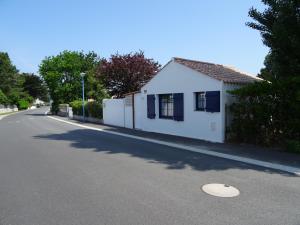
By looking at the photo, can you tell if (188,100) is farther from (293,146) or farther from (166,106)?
(293,146)

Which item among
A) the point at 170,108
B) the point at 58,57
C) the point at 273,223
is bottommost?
the point at 273,223

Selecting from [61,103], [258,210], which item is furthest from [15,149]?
[61,103]

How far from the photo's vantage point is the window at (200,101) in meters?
14.2

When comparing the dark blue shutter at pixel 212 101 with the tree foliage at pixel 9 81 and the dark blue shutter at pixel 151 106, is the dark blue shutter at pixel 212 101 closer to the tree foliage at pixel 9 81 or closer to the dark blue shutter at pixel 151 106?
the dark blue shutter at pixel 151 106

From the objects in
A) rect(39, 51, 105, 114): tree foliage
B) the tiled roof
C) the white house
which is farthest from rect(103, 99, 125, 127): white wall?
rect(39, 51, 105, 114): tree foliage

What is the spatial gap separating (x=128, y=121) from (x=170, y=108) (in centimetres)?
503

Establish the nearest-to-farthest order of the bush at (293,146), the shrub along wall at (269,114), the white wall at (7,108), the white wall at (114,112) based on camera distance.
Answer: the bush at (293,146) → the shrub along wall at (269,114) → the white wall at (114,112) → the white wall at (7,108)

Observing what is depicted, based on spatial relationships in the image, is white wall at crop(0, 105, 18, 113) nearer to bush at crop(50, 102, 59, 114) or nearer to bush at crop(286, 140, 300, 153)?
bush at crop(50, 102, 59, 114)

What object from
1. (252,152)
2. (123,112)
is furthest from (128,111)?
(252,152)

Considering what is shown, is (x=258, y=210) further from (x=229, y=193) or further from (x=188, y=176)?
(x=188, y=176)

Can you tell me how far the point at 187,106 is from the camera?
14.8m

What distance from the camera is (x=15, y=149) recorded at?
1144 cm

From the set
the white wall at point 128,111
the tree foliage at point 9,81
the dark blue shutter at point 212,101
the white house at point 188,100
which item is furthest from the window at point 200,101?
the tree foliage at point 9,81

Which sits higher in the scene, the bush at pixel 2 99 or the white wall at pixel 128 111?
the bush at pixel 2 99
